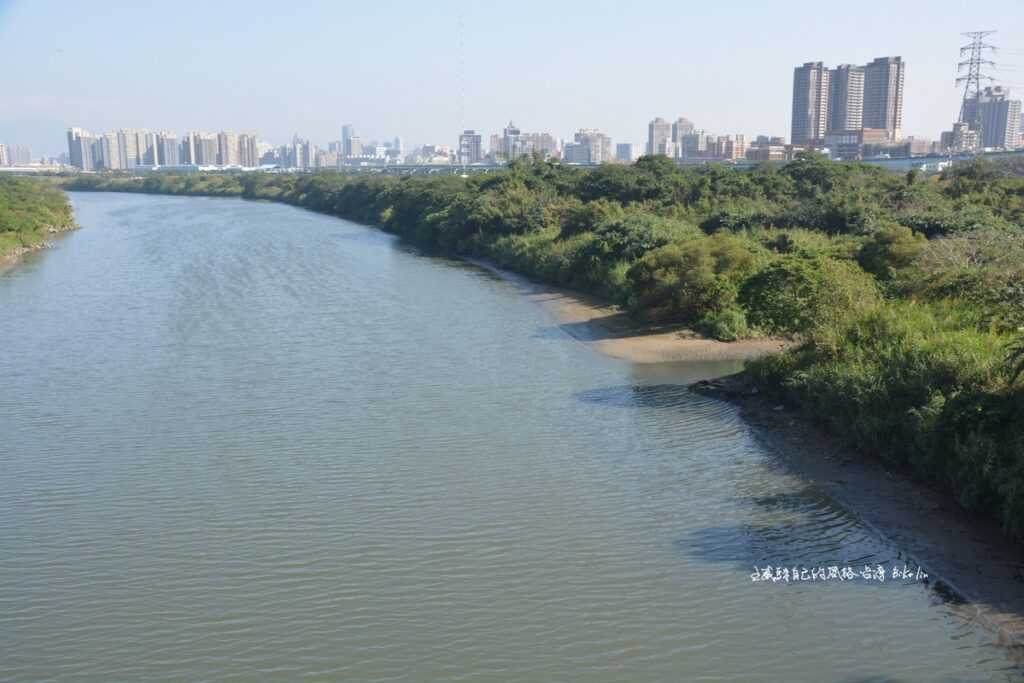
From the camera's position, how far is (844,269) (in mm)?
16984

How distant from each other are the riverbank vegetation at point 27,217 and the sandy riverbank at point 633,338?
24.4m

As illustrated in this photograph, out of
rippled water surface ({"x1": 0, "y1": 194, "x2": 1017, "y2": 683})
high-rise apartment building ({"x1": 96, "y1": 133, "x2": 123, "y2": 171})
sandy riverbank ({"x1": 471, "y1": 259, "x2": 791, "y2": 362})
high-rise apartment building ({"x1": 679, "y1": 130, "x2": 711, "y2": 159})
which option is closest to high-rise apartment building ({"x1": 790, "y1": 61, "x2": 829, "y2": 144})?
high-rise apartment building ({"x1": 679, "y1": 130, "x2": 711, "y2": 159})

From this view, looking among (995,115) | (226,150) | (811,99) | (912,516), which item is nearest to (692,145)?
(811,99)

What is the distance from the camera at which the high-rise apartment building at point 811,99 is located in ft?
360

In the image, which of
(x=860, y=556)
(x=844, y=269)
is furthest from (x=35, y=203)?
(x=860, y=556)

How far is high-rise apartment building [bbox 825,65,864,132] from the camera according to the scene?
107625 millimetres

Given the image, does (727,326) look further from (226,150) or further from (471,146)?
(226,150)

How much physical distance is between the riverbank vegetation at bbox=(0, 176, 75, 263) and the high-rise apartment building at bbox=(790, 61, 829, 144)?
81081 mm

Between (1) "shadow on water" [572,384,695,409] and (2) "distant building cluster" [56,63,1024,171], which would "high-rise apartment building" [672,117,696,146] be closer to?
(2) "distant building cluster" [56,63,1024,171]

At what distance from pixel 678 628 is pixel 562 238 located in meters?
26.3

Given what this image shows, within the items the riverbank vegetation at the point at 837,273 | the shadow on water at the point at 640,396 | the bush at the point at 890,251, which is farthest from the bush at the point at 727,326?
the shadow on water at the point at 640,396

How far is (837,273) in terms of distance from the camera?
54.4 ft

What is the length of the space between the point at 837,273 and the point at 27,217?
40.9 m

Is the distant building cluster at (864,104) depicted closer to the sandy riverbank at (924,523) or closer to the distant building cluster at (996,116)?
the distant building cluster at (996,116)
